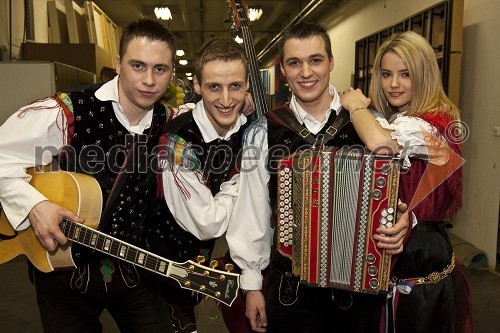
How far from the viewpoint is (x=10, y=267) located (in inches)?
171

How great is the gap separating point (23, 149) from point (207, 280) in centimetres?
78

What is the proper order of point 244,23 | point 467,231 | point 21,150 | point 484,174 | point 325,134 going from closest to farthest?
point 21,150 → point 325,134 → point 244,23 → point 484,174 → point 467,231

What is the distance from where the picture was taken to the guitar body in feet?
5.23

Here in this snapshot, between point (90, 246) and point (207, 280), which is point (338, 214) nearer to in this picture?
point (207, 280)

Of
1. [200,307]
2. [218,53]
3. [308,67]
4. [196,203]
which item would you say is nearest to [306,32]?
[308,67]

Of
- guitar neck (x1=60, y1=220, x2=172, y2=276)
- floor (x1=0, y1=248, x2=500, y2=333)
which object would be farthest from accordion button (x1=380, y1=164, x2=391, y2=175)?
floor (x1=0, y1=248, x2=500, y2=333)

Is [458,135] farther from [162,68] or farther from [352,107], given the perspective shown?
[162,68]

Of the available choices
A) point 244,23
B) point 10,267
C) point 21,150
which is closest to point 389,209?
point 21,150

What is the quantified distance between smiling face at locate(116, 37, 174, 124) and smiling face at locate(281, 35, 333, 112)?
47 centimetres

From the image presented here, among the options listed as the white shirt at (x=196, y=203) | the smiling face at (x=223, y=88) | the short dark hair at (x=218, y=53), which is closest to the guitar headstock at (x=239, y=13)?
the short dark hair at (x=218, y=53)

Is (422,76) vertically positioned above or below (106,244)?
above

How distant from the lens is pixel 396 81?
5.96 ft

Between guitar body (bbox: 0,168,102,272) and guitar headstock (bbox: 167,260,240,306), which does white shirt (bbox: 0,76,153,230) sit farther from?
guitar headstock (bbox: 167,260,240,306)

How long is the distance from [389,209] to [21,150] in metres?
1.26
